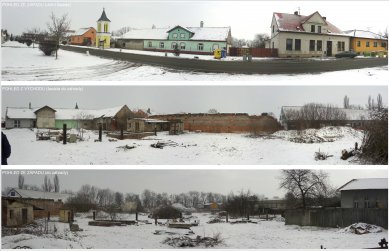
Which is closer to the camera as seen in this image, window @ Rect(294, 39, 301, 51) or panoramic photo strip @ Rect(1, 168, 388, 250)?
panoramic photo strip @ Rect(1, 168, 388, 250)

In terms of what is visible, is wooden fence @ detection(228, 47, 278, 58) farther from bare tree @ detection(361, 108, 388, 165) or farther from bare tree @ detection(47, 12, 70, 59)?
bare tree @ detection(47, 12, 70, 59)

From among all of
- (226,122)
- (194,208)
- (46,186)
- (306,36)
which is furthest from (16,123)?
(306,36)

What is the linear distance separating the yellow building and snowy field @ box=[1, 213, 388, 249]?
6.79 ft

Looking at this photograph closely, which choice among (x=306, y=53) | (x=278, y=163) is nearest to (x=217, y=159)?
(x=278, y=163)

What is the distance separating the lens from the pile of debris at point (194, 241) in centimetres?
462

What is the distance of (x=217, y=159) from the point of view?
4.65 m

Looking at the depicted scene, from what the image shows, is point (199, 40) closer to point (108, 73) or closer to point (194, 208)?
point (108, 73)

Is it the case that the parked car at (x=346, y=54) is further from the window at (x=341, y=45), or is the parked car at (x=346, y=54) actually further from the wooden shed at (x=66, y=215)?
the wooden shed at (x=66, y=215)

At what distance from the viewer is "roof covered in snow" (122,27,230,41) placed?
4.72 meters

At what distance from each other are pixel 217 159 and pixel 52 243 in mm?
2127

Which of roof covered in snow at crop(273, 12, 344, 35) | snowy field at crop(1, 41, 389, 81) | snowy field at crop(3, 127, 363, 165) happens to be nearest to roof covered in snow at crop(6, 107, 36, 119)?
snowy field at crop(3, 127, 363, 165)

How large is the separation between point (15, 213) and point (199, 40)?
9.64 ft

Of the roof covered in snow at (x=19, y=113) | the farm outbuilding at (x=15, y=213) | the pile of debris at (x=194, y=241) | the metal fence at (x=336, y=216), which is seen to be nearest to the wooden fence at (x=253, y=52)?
the metal fence at (x=336, y=216)

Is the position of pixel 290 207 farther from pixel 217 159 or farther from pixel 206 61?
pixel 206 61
